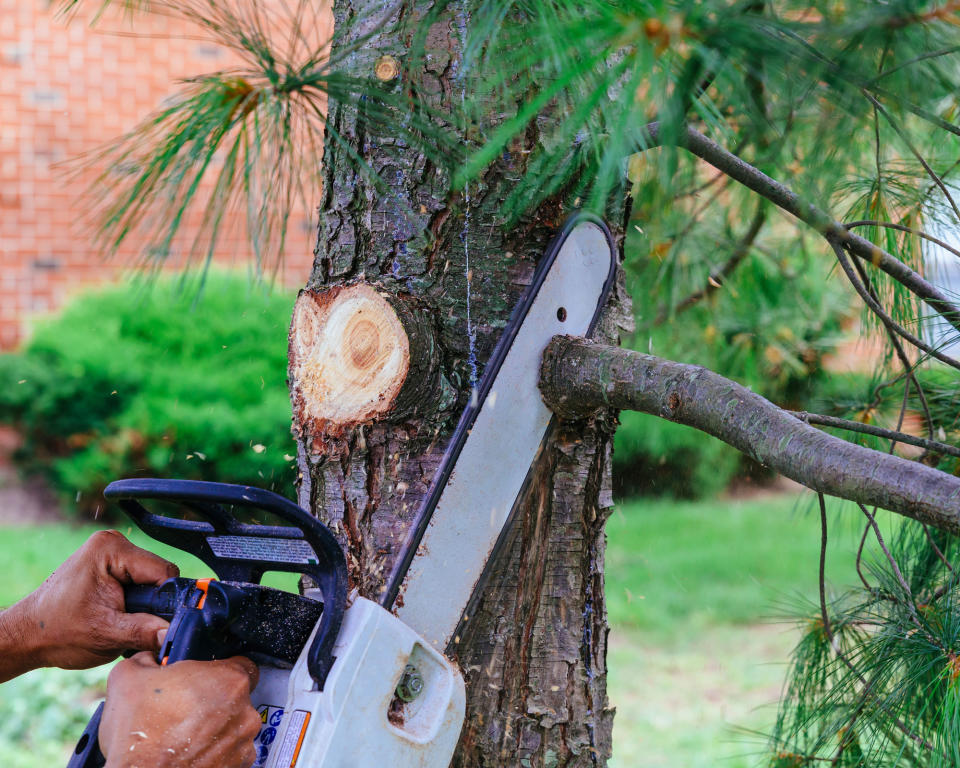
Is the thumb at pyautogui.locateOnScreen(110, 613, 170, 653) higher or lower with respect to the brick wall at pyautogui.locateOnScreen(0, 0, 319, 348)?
lower

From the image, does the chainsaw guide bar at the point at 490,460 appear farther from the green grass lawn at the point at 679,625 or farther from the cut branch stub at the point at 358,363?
the green grass lawn at the point at 679,625

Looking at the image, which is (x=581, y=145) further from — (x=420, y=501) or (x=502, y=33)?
(x=420, y=501)

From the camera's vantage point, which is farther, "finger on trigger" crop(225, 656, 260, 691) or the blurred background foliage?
the blurred background foliage

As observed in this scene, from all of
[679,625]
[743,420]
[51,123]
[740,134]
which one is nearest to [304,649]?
[743,420]

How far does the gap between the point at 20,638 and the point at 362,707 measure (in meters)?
0.48

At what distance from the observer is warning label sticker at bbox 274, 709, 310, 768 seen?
32.6 inches

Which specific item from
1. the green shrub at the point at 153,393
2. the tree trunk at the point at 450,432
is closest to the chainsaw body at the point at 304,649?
the tree trunk at the point at 450,432

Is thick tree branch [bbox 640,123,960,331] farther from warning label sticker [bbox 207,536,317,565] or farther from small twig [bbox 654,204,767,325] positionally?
small twig [bbox 654,204,767,325]

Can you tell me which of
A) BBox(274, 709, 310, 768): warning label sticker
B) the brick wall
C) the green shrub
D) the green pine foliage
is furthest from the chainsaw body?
the brick wall

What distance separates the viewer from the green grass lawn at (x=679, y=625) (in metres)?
2.78

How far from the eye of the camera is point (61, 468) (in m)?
4.28

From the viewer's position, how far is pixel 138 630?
95cm

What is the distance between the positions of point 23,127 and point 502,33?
17.0 ft

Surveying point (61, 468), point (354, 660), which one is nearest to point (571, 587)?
point (354, 660)
